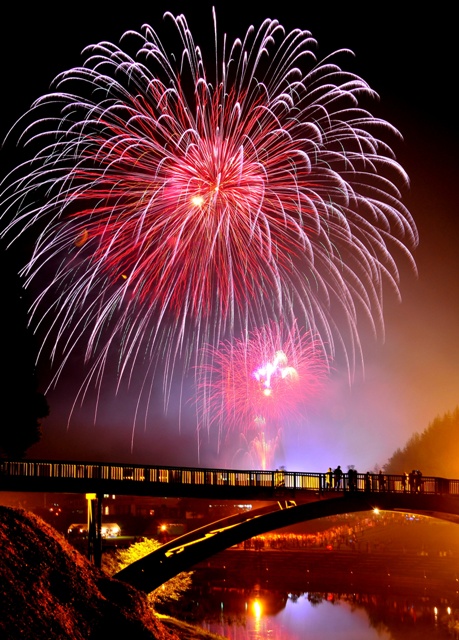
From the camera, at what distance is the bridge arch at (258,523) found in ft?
118

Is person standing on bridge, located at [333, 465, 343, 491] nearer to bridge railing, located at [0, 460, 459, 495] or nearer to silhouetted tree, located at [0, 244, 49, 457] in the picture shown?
bridge railing, located at [0, 460, 459, 495]

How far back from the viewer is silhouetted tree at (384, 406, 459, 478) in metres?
112

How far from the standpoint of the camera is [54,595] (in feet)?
68.5

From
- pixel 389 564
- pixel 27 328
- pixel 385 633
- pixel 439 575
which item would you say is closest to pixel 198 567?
pixel 389 564

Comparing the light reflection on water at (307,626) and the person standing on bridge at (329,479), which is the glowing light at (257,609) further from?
the person standing on bridge at (329,479)

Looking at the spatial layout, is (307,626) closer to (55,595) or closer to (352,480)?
(352,480)

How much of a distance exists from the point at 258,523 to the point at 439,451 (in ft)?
277

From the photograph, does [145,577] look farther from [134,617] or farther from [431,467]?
[431,467]

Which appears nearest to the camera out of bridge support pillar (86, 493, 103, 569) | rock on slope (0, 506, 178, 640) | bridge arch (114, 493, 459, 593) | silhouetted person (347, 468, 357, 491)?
rock on slope (0, 506, 178, 640)

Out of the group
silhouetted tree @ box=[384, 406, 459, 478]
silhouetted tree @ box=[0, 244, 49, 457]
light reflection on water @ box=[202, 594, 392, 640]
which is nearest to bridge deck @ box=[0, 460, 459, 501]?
silhouetted tree @ box=[0, 244, 49, 457]

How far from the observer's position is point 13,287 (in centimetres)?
4603

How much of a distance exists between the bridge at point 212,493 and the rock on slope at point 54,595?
9919 mm

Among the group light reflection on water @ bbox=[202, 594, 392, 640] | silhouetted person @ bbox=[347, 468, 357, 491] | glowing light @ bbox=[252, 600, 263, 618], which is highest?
silhouetted person @ bbox=[347, 468, 357, 491]

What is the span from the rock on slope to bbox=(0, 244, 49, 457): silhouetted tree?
21.3 m
